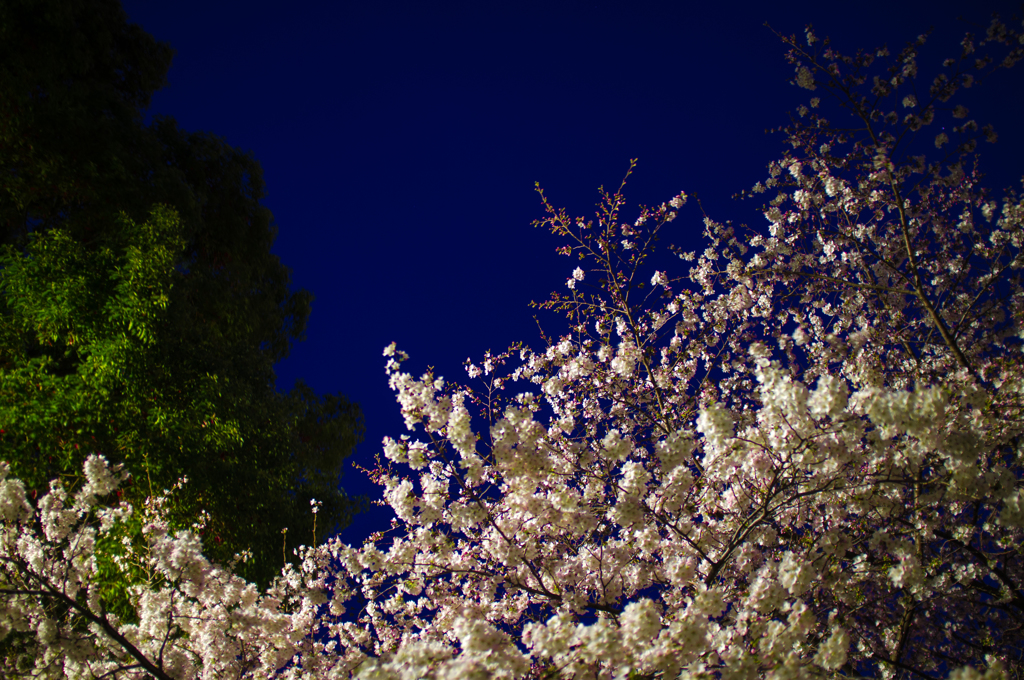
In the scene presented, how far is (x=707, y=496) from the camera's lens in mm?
3527

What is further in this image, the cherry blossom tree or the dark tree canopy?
the dark tree canopy

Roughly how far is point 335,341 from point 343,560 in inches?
1018

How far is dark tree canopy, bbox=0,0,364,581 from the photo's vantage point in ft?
15.9

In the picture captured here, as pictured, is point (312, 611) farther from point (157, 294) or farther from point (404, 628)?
point (157, 294)

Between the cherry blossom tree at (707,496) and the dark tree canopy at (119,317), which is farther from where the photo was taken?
the dark tree canopy at (119,317)

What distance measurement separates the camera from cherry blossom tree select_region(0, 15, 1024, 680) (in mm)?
2562

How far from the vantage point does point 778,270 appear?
185 inches

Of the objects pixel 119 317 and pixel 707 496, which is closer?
pixel 707 496

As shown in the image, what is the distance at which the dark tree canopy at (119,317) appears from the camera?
4.83m

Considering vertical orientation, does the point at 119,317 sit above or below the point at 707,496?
above

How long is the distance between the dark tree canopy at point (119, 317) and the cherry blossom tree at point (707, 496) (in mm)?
962

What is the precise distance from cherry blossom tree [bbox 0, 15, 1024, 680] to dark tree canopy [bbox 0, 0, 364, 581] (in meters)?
0.96

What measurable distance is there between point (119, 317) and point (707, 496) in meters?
5.91

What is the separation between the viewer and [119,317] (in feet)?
16.3
